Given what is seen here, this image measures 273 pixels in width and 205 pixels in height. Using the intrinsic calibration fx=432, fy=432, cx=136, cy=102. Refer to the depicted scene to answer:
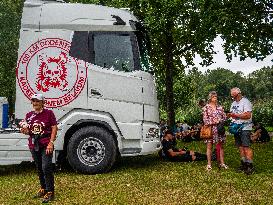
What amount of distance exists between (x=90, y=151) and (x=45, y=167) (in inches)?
101

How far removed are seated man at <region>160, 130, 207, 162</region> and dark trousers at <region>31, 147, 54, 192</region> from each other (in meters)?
4.85

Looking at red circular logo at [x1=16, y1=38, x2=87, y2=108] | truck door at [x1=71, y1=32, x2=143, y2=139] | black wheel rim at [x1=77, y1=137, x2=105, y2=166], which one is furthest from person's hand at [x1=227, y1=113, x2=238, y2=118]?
red circular logo at [x1=16, y1=38, x2=87, y2=108]

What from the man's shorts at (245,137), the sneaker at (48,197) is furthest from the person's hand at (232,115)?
the sneaker at (48,197)

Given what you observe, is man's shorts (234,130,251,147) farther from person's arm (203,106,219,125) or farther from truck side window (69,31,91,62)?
truck side window (69,31,91,62)

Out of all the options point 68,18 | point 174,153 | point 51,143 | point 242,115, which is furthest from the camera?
point 174,153

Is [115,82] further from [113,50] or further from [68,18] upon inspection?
[68,18]

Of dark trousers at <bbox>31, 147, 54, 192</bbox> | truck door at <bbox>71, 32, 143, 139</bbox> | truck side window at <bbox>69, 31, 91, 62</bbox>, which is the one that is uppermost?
truck side window at <bbox>69, 31, 91, 62</bbox>

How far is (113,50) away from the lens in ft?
30.4

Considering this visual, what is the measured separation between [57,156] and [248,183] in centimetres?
396

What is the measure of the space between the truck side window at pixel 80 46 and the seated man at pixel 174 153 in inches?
134

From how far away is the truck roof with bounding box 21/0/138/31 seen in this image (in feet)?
30.6

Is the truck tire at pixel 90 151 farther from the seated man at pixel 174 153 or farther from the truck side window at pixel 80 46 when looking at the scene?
the seated man at pixel 174 153

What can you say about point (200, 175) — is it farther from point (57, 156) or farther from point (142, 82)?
point (57, 156)

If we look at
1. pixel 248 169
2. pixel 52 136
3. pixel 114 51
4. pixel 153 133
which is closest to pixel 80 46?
pixel 114 51
